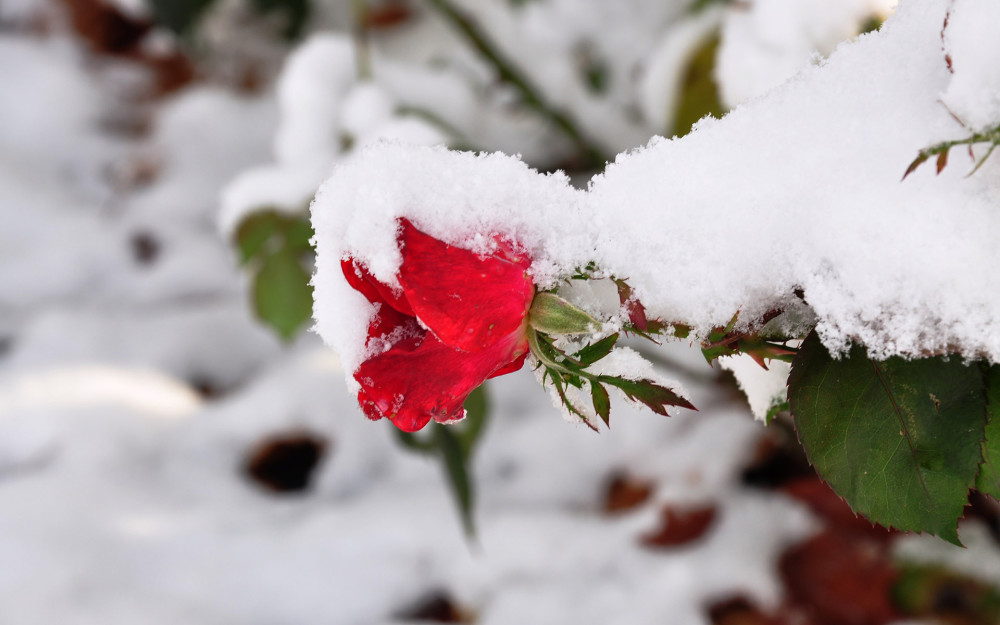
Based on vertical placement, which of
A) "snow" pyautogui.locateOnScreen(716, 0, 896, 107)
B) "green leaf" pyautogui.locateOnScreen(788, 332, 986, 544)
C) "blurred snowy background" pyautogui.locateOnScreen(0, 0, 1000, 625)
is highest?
"snow" pyautogui.locateOnScreen(716, 0, 896, 107)

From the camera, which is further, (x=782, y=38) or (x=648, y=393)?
(x=782, y=38)

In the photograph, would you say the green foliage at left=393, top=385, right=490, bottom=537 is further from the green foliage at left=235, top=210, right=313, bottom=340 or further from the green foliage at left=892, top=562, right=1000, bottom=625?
the green foliage at left=892, top=562, right=1000, bottom=625

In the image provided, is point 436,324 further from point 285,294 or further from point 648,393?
point 285,294

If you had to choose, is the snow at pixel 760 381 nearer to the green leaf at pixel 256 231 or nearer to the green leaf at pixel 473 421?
the green leaf at pixel 473 421

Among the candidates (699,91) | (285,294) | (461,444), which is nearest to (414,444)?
(461,444)

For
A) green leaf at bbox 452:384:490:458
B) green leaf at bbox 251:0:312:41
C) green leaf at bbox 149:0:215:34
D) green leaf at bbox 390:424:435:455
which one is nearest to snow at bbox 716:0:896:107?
green leaf at bbox 452:384:490:458

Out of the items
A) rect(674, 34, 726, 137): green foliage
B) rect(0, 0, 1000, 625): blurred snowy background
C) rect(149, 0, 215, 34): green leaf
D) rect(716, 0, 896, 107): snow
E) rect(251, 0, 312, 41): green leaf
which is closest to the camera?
rect(716, 0, 896, 107): snow
